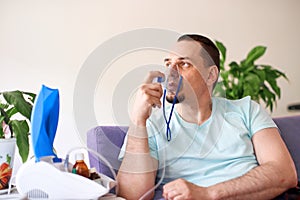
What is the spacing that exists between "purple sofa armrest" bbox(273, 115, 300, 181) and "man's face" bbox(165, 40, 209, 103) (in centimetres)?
36

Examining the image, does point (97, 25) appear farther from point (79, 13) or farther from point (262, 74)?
point (262, 74)

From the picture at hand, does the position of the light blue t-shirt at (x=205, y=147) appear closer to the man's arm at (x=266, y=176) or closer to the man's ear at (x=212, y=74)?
the man's arm at (x=266, y=176)

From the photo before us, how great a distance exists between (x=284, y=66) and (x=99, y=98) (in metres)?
1.90

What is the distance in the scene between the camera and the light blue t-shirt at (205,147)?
135 cm

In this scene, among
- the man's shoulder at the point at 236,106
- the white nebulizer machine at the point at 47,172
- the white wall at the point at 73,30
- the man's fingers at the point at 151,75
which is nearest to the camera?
the white nebulizer machine at the point at 47,172

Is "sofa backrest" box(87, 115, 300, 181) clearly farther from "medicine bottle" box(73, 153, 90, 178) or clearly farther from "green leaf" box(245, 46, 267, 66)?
"green leaf" box(245, 46, 267, 66)

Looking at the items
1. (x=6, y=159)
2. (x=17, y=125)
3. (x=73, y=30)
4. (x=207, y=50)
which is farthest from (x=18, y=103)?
(x=73, y=30)

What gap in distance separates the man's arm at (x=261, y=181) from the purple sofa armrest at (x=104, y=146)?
22cm

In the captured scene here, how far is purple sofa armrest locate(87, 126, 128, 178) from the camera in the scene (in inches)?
51.9

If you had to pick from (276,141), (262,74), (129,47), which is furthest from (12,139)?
(262,74)

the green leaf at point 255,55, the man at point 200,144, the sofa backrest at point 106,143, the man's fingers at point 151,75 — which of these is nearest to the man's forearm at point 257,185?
the man at point 200,144

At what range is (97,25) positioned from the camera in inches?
84.7

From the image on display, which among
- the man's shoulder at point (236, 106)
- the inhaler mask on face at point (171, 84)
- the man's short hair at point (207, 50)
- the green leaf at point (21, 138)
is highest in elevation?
the man's short hair at point (207, 50)

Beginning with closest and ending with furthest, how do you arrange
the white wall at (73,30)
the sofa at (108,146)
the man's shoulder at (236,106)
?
the sofa at (108,146), the man's shoulder at (236,106), the white wall at (73,30)
